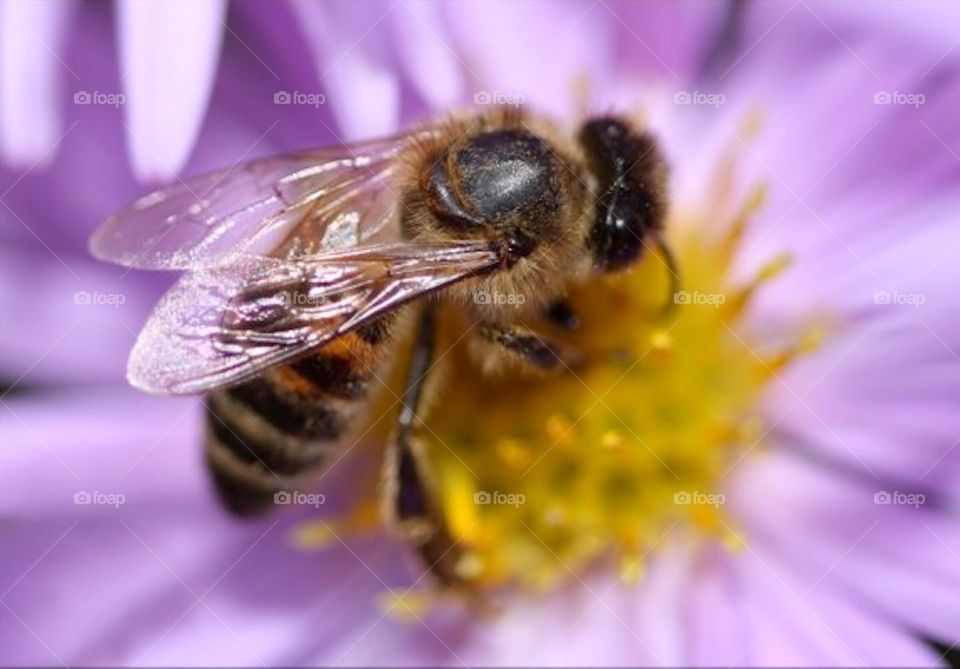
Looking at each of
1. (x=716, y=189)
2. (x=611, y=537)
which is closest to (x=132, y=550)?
(x=611, y=537)

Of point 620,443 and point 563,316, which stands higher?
point 563,316

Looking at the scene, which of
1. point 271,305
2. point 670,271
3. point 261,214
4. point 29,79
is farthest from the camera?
point 670,271

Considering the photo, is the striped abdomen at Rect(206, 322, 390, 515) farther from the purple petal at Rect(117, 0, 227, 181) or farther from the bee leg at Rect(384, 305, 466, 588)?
the purple petal at Rect(117, 0, 227, 181)

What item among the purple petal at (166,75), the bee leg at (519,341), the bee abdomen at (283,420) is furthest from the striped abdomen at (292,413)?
the purple petal at (166,75)

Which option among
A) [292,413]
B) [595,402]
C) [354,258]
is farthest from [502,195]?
[595,402]

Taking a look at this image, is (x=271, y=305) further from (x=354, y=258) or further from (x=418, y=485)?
(x=418, y=485)

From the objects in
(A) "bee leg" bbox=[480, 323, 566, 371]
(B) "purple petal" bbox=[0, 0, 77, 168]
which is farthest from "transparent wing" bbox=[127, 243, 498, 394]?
(B) "purple petal" bbox=[0, 0, 77, 168]

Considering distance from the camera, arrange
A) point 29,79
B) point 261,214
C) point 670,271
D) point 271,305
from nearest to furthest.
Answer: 1. point 271,305
2. point 261,214
3. point 29,79
4. point 670,271
